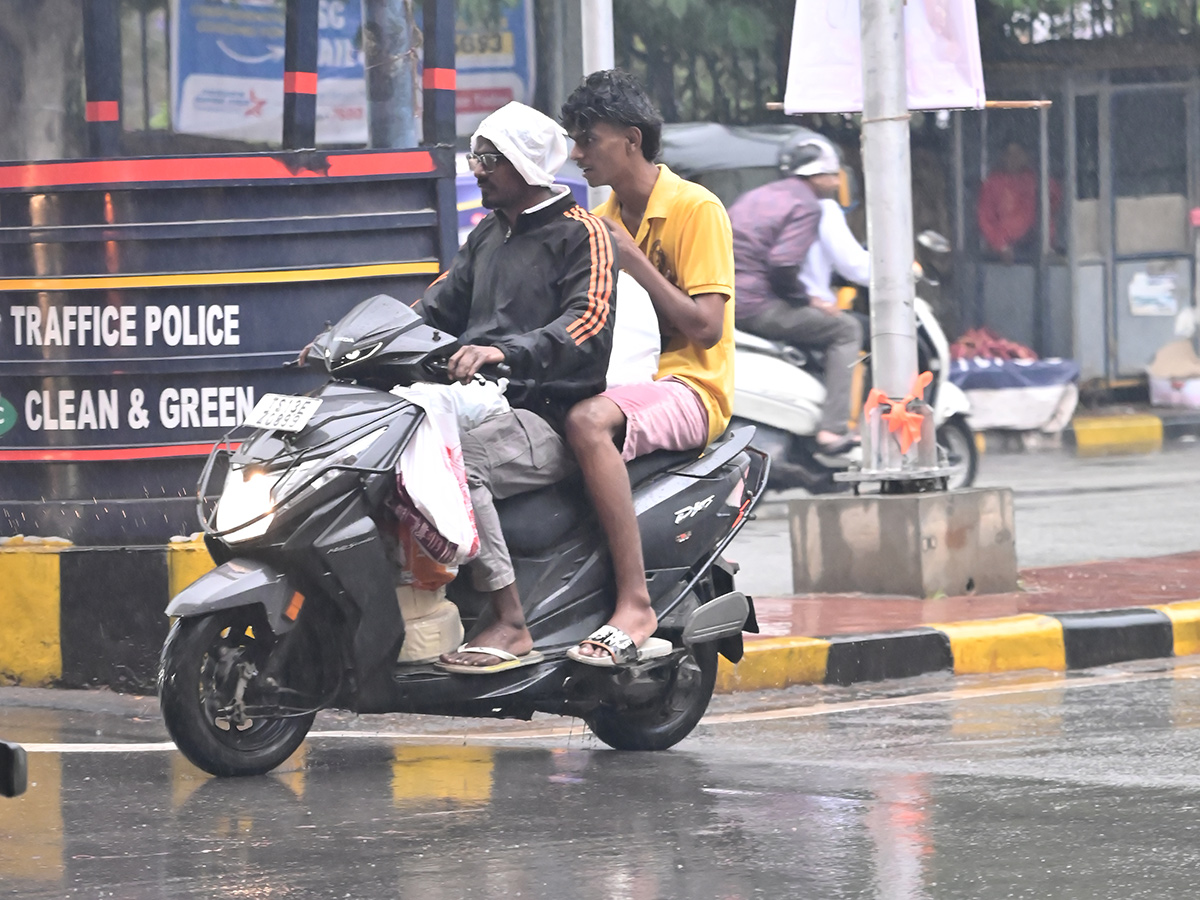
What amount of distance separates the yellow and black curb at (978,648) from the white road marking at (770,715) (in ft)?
0.76

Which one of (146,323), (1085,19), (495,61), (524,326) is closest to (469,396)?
A: (524,326)

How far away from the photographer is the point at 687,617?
566cm

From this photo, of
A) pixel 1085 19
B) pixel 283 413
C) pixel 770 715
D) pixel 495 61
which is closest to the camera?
pixel 283 413

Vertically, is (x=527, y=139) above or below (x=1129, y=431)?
above

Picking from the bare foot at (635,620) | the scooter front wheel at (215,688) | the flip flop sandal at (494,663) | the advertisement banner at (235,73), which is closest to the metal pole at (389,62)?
the bare foot at (635,620)

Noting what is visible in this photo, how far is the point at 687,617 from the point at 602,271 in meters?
1.01

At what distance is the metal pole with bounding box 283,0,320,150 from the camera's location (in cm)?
683

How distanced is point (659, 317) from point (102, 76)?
2.25 meters

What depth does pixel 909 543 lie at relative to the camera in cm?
828

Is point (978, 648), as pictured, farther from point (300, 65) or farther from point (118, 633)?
point (300, 65)

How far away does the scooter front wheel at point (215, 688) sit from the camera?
486 centimetres

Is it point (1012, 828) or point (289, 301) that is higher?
point (289, 301)

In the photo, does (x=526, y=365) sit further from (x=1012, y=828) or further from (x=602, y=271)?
(x=1012, y=828)

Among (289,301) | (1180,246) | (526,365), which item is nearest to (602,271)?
(526,365)
